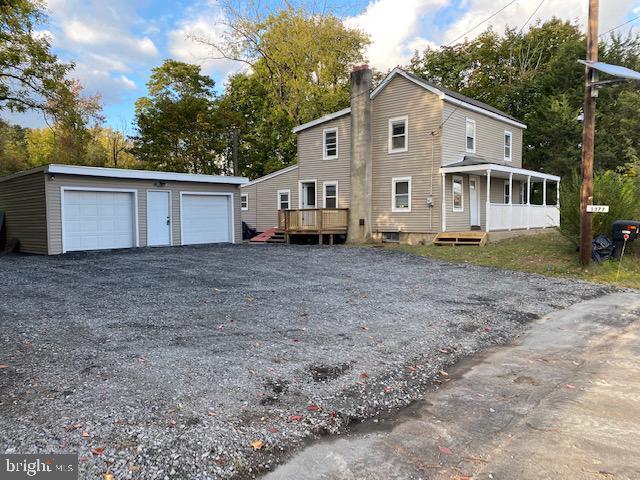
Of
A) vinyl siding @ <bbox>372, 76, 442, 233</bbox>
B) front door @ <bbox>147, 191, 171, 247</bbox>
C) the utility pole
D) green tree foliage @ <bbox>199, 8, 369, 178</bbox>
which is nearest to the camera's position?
the utility pole

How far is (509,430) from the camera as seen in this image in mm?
2926

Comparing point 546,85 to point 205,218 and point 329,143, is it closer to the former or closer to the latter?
point 329,143

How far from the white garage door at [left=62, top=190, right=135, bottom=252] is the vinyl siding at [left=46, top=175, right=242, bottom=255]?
24cm

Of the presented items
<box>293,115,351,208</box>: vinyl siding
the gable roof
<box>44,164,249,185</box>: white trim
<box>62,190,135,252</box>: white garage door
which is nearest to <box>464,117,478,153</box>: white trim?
the gable roof

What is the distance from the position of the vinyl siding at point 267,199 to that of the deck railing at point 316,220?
9.59ft

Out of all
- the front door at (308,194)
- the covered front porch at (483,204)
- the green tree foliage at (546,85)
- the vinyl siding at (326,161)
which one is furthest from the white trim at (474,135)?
the green tree foliage at (546,85)

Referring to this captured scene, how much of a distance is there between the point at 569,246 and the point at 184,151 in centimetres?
2348

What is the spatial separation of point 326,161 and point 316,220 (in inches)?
133

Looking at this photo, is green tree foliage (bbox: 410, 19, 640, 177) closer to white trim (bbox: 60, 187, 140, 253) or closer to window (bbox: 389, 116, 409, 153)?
window (bbox: 389, 116, 409, 153)

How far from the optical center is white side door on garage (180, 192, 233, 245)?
16.9 meters

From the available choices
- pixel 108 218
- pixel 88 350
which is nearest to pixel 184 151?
pixel 108 218

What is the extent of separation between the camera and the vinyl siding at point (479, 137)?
1638cm

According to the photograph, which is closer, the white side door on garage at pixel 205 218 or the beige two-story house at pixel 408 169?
the beige two-story house at pixel 408 169

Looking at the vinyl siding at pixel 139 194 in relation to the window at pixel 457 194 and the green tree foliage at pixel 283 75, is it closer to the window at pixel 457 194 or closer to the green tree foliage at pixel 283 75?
the window at pixel 457 194
